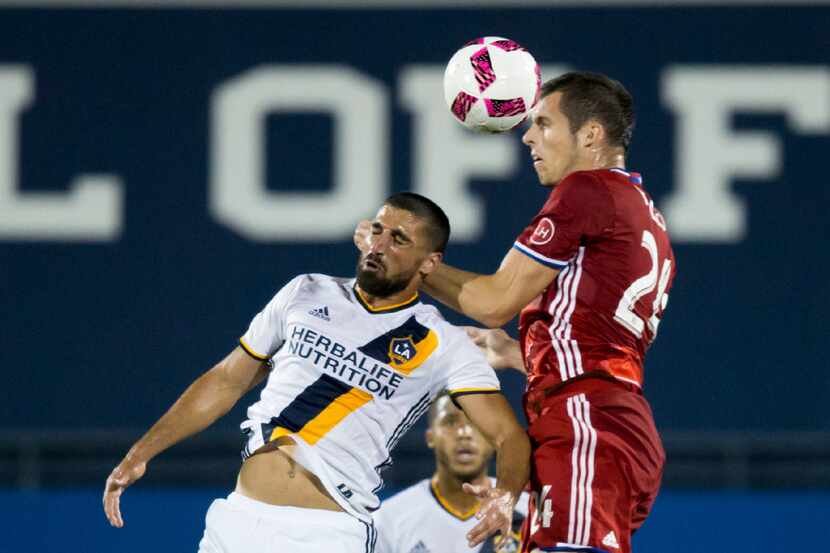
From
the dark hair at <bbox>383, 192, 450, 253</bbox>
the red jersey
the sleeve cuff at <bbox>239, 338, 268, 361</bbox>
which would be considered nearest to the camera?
the red jersey

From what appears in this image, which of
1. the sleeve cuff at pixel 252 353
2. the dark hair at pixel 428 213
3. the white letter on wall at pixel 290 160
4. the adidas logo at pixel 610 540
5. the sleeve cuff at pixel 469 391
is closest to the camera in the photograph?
the adidas logo at pixel 610 540

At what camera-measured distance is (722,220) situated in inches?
289

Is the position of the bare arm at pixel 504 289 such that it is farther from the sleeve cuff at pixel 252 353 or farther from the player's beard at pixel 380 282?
the sleeve cuff at pixel 252 353

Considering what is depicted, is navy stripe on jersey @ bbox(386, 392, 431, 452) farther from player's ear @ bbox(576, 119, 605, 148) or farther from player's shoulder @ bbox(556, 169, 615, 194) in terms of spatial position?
player's ear @ bbox(576, 119, 605, 148)

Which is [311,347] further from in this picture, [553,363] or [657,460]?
[657,460]

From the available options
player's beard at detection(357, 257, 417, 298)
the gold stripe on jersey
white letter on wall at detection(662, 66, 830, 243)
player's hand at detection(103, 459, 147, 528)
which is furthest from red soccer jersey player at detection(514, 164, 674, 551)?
white letter on wall at detection(662, 66, 830, 243)

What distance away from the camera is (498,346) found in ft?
14.2

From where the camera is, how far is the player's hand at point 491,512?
3574 millimetres

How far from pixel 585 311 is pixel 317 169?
3.89m

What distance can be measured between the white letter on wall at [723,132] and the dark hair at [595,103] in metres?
3.37

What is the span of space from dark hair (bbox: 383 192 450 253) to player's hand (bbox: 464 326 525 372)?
0.34 meters

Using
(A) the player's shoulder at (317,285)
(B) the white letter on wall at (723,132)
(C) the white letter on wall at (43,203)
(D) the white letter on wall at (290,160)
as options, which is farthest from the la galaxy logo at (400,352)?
(C) the white letter on wall at (43,203)

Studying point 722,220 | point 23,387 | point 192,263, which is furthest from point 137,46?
point 722,220

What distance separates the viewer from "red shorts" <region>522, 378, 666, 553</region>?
3.54 meters
